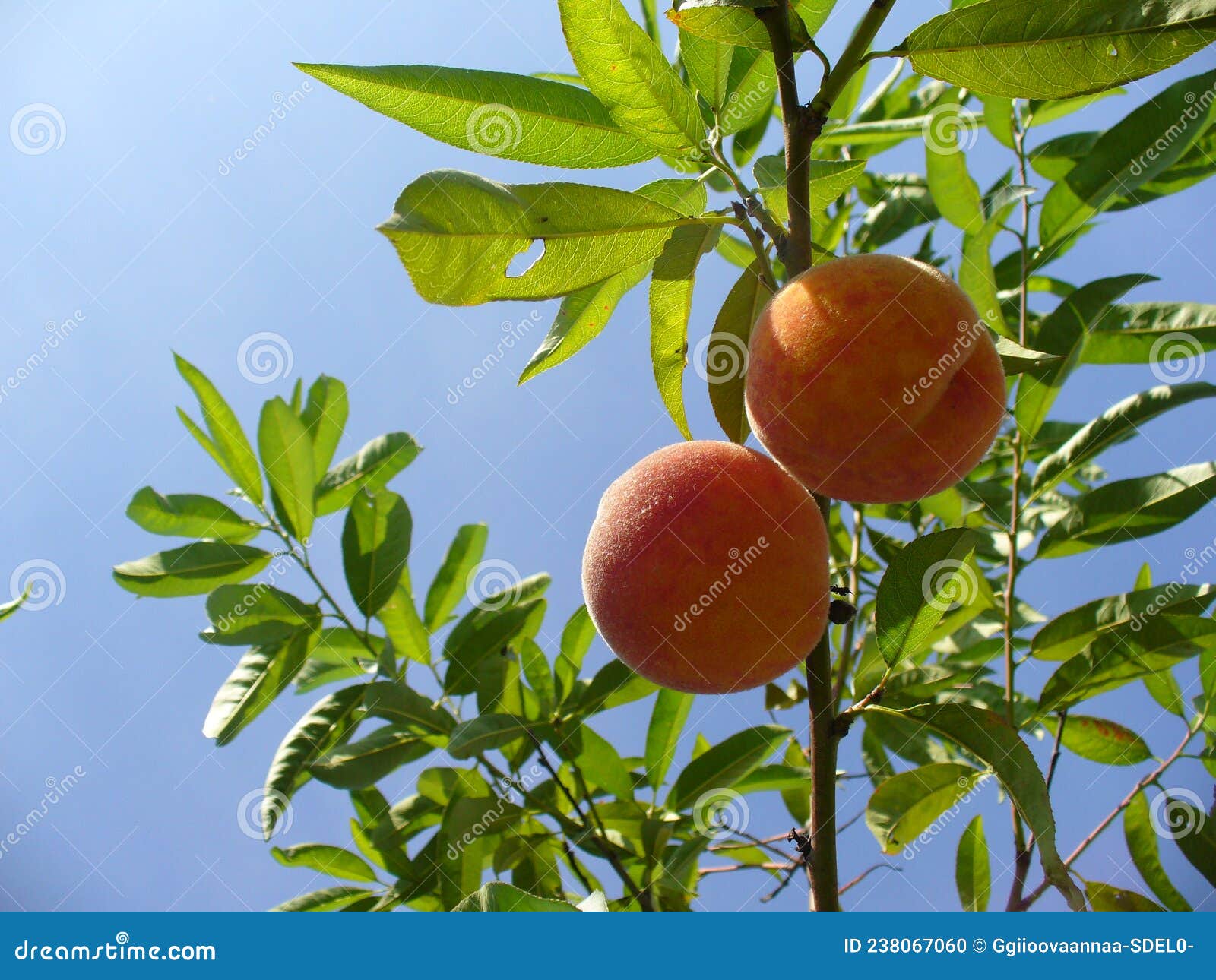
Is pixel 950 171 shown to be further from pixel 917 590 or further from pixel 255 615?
pixel 255 615

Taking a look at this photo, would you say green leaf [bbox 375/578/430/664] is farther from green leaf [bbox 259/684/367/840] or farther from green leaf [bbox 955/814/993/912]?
green leaf [bbox 955/814/993/912]

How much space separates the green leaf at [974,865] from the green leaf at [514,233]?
1499 millimetres

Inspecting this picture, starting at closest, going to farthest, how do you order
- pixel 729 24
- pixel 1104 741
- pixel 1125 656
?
1. pixel 729 24
2. pixel 1125 656
3. pixel 1104 741

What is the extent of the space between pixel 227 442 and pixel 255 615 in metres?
0.54

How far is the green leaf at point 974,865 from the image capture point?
1981mm

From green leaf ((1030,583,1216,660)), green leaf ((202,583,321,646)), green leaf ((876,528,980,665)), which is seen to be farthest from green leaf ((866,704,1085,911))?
green leaf ((202,583,321,646))

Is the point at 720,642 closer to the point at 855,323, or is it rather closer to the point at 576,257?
the point at 855,323

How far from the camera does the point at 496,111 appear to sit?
4.64 ft

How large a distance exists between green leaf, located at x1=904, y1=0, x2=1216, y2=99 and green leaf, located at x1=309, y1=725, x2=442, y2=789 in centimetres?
167

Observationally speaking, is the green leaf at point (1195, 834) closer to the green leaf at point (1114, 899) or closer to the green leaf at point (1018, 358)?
the green leaf at point (1114, 899)

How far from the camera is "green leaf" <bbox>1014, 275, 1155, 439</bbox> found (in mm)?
→ 1806

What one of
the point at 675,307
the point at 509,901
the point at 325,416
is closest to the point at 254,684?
the point at 325,416

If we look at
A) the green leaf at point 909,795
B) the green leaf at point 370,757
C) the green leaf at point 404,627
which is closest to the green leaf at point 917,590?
the green leaf at point 909,795

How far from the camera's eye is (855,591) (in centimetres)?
204
